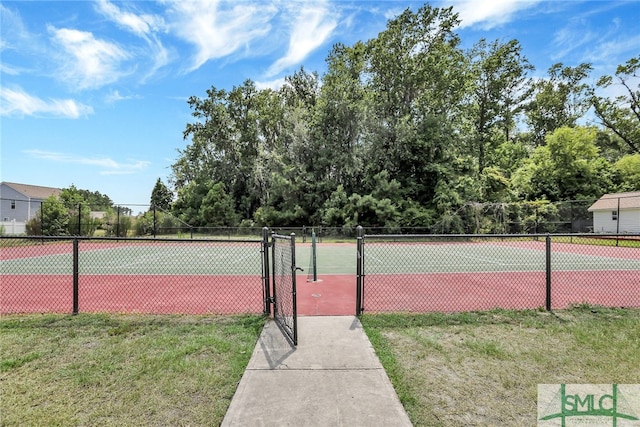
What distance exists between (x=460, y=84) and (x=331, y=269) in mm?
25138

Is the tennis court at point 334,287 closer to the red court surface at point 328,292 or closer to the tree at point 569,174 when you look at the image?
the red court surface at point 328,292

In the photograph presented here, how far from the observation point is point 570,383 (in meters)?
3.28

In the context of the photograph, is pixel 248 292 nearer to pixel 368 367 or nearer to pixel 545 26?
pixel 368 367

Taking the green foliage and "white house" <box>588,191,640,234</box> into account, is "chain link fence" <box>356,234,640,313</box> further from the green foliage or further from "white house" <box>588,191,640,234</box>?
"white house" <box>588,191,640,234</box>

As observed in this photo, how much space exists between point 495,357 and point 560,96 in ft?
146

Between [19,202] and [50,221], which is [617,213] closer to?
[50,221]

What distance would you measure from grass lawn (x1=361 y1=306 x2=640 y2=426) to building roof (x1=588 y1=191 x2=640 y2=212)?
23619mm

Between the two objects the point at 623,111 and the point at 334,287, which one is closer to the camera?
the point at 334,287

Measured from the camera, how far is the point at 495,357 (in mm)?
3879

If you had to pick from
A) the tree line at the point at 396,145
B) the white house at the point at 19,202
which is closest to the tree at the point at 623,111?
the tree line at the point at 396,145

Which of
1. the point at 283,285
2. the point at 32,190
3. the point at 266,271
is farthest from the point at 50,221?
the point at 32,190

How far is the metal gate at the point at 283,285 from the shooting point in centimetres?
445

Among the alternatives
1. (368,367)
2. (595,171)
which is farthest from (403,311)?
(595,171)

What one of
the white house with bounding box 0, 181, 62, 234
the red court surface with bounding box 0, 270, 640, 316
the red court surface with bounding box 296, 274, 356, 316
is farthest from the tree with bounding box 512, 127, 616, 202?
the white house with bounding box 0, 181, 62, 234
